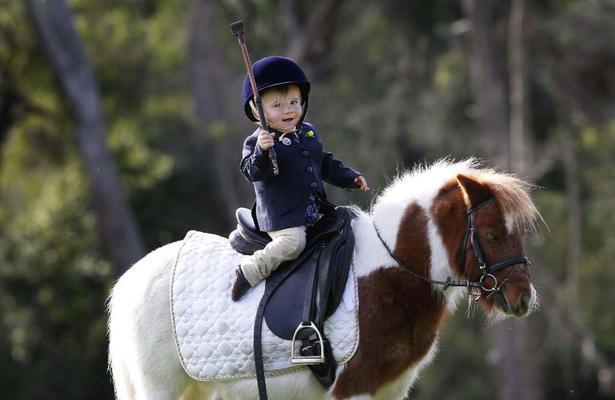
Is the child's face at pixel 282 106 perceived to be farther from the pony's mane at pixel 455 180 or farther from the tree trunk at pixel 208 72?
the tree trunk at pixel 208 72

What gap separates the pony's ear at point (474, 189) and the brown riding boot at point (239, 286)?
54.3 inches

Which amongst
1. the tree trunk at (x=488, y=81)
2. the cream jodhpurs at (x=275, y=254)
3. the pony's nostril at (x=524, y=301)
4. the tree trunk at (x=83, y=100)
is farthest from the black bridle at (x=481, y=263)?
the tree trunk at (x=83, y=100)

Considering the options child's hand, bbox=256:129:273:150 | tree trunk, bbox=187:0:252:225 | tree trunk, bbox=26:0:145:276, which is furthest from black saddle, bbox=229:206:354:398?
tree trunk, bbox=187:0:252:225

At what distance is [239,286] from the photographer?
6156 mm

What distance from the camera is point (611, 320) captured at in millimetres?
27516

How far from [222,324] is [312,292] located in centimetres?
59

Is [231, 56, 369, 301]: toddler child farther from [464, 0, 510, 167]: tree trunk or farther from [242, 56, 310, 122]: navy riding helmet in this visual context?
[464, 0, 510, 167]: tree trunk

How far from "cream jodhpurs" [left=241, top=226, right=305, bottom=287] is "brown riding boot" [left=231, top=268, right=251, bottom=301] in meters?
0.04

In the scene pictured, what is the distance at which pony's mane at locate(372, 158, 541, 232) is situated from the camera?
227 inches

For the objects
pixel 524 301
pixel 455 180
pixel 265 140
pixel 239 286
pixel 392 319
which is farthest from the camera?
pixel 239 286

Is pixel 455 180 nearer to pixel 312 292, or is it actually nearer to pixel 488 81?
pixel 312 292

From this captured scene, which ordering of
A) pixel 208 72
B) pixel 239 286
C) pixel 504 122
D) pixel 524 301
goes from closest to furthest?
pixel 524 301, pixel 239 286, pixel 504 122, pixel 208 72

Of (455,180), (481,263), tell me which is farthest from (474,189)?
(481,263)

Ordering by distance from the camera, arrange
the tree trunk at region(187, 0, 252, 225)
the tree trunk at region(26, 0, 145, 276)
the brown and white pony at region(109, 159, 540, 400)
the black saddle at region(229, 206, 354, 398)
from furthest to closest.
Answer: the tree trunk at region(187, 0, 252, 225) → the tree trunk at region(26, 0, 145, 276) → the black saddle at region(229, 206, 354, 398) → the brown and white pony at region(109, 159, 540, 400)
